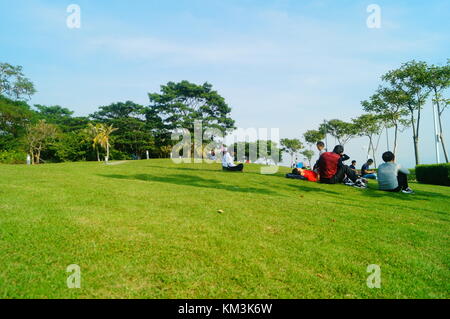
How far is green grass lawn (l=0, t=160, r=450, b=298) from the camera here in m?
2.75

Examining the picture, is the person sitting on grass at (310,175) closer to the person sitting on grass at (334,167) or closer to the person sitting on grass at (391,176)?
the person sitting on grass at (334,167)

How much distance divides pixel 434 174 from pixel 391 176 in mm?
15334

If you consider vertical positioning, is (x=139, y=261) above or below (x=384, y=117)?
below

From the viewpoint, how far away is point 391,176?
984 centimetres

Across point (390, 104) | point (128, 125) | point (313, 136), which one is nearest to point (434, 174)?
point (390, 104)

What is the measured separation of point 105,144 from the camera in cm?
4894

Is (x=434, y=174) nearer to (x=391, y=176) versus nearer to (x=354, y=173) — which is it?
(x=391, y=176)

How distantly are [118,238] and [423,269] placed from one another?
4.39 m

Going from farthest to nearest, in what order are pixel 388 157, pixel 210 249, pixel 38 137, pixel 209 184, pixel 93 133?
pixel 93 133 < pixel 38 137 < pixel 209 184 < pixel 388 157 < pixel 210 249

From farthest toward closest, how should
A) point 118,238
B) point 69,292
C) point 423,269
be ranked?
point 118,238
point 423,269
point 69,292

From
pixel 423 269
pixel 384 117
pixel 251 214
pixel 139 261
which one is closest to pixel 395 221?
pixel 423 269

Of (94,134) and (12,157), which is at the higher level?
(94,134)
